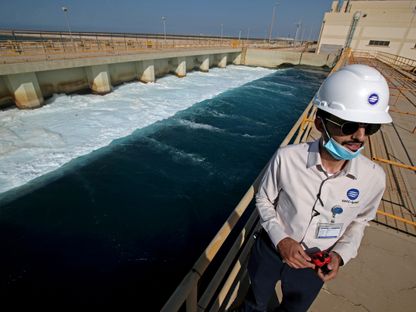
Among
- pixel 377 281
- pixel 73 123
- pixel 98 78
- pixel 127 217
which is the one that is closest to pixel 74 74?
pixel 98 78

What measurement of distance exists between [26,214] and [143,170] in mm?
3859

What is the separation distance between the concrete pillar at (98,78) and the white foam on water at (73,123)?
2.19 feet

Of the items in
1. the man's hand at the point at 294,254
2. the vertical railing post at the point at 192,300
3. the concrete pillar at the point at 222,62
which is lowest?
the concrete pillar at the point at 222,62

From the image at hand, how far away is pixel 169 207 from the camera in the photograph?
23.8 feet

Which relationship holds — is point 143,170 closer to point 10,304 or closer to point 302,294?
point 10,304

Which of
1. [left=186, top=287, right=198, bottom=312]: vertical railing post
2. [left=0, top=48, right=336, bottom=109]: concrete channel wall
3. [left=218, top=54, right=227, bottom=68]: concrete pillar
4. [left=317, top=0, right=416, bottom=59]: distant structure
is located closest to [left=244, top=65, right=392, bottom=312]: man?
[left=186, top=287, right=198, bottom=312]: vertical railing post

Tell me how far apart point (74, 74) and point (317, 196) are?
68.5ft

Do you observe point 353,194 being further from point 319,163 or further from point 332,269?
point 332,269

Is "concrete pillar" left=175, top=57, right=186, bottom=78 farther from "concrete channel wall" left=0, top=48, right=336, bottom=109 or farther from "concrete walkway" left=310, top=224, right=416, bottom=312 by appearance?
"concrete walkway" left=310, top=224, right=416, bottom=312

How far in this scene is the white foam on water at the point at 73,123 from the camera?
29.0 feet

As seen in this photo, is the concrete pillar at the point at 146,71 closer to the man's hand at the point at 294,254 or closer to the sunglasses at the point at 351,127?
the sunglasses at the point at 351,127

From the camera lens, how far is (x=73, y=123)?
1266 centimetres

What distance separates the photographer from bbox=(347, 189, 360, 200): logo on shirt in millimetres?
1568

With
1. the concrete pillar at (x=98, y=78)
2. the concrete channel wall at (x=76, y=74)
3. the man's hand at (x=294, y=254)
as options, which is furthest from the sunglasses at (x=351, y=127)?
the concrete pillar at (x=98, y=78)
